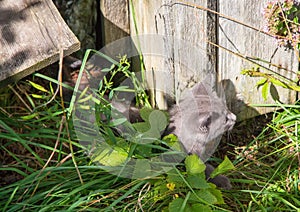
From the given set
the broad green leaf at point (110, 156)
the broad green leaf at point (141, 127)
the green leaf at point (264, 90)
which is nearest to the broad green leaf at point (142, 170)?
the broad green leaf at point (110, 156)

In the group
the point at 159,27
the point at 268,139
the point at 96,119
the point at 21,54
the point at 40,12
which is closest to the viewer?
the point at 21,54

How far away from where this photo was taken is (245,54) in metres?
2.92

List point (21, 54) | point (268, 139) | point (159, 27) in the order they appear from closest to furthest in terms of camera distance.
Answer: point (21, 54)
point (159, 27)
point (268, 139)

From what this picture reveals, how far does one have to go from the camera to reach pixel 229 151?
2955mm

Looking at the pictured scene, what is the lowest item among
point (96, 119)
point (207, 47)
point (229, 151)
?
point (229, 151)

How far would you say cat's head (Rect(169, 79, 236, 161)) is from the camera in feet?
8.64

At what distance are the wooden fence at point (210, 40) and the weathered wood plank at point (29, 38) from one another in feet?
2.15

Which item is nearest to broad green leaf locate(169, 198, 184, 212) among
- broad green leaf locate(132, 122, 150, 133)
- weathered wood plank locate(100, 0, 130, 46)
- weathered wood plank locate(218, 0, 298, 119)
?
broad green leaf locate(132, 122, 150, 133)

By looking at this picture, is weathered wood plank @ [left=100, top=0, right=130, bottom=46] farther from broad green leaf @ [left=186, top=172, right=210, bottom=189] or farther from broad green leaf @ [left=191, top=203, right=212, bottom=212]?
broad green leaf @ [left=191, top=203, right=212, bottom=212]

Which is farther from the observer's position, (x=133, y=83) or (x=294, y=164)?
(x=133, y=83)

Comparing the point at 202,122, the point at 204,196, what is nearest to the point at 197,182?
the point at 204,196

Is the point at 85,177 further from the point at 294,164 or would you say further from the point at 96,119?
the point at 294,164

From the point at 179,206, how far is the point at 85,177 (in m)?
0.55

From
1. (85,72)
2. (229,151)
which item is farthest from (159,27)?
(229,151)
